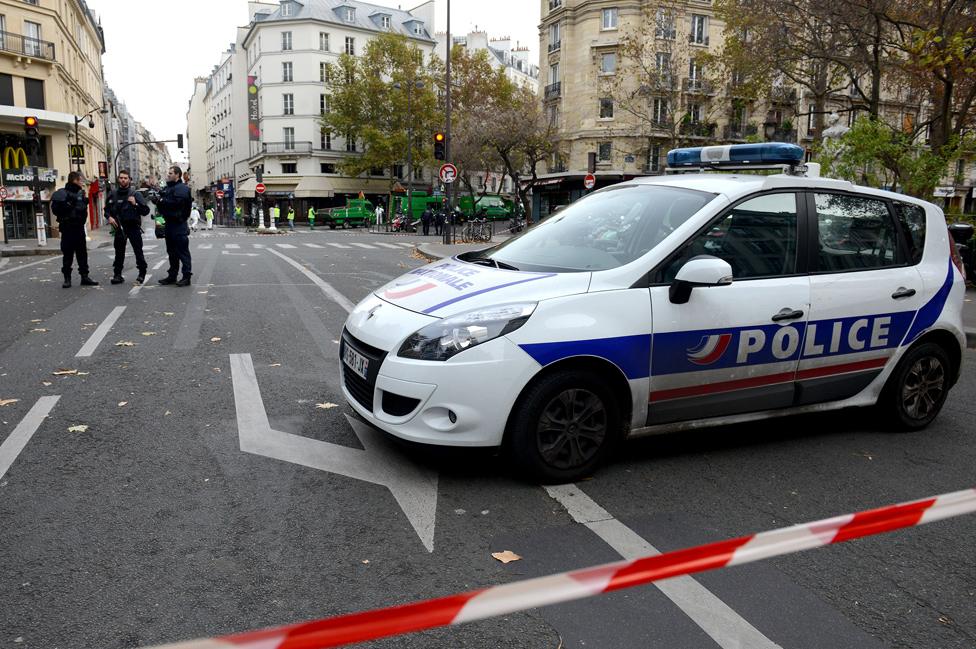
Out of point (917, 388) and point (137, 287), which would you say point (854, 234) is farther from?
point (137, 287)

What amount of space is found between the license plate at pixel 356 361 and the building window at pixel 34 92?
40.9 m

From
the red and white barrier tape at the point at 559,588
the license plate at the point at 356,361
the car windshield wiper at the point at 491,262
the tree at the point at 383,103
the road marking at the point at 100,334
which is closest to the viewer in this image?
the red and white barrier tape at the point at 559,588

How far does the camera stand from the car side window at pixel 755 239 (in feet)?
14.3

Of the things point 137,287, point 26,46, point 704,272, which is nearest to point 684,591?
point 704,272

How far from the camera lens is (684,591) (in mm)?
2951

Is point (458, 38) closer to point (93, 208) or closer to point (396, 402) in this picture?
point (93, 208)

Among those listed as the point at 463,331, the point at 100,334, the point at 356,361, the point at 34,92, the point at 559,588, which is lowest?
the point at 100,334

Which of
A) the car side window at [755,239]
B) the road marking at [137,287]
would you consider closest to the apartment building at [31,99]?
the road marking at [137,287]

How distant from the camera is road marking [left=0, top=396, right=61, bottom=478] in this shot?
166 inches

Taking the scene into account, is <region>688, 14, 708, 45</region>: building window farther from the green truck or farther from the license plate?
the license plate

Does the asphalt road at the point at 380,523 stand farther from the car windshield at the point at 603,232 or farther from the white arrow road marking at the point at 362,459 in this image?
the car windshield at the point at 603,232

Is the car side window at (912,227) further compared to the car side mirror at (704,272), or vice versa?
the car side window at (912,227)

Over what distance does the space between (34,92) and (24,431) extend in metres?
40.3

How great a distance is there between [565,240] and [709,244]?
922mm
